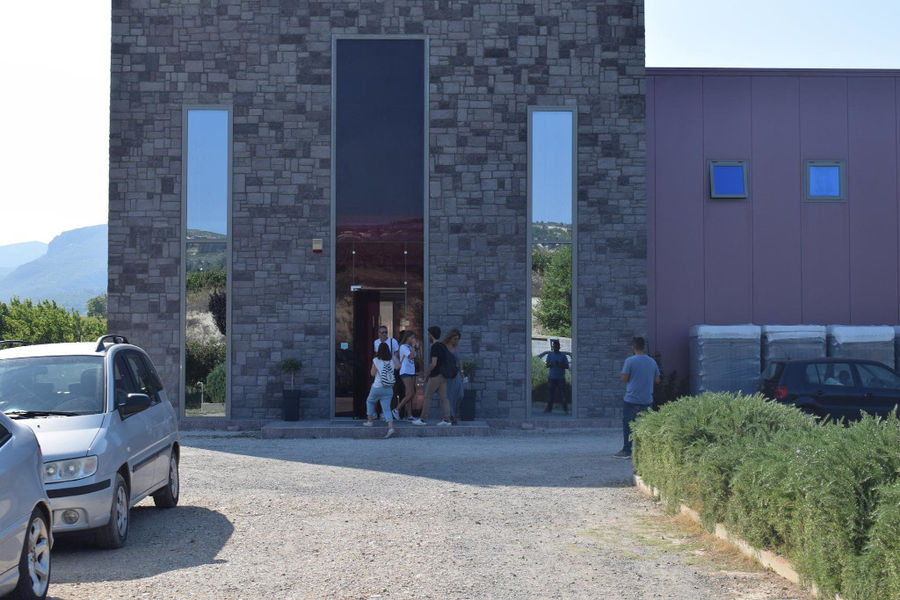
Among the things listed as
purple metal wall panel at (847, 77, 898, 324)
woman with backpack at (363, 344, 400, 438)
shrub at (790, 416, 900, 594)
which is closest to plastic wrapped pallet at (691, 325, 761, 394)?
purple metal wall panel at (847, 77, 898, 324)

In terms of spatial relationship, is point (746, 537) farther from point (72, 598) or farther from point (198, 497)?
point (198, 497)

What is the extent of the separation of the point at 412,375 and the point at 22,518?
14.6 m

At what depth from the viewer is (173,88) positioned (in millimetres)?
22375

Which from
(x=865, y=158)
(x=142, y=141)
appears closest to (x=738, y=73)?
(x=865, y=158)

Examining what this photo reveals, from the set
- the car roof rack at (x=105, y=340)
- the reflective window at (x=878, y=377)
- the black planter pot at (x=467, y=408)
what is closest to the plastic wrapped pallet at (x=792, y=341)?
the reflective window at (x=878, y=377)

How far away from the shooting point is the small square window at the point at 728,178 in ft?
78.4

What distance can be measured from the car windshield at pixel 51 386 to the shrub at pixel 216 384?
468 inches

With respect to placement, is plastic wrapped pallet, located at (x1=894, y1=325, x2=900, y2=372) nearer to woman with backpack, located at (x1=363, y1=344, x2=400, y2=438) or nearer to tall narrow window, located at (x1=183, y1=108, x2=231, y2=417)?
woman with backpack, located at (x1=363, y1=344, x2=400, y2=438)

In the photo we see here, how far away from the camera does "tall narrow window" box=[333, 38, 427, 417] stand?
22109 millimetres

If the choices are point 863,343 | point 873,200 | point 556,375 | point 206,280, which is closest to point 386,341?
point 556,375

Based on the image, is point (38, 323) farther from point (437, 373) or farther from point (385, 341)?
point (385, 341)

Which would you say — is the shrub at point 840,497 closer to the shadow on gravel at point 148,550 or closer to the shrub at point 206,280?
the shadow on gravel at point 148,550

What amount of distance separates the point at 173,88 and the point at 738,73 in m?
11.7

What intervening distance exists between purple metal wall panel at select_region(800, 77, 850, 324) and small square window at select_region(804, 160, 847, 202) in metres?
0.12
